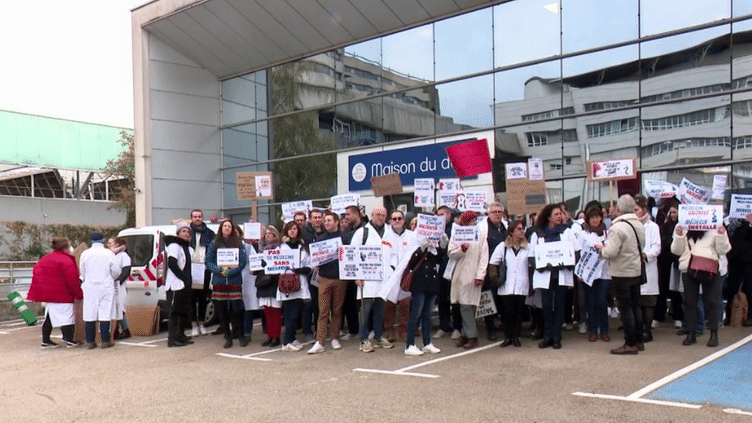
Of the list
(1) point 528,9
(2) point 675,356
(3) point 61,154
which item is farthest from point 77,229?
(2) point 675,356

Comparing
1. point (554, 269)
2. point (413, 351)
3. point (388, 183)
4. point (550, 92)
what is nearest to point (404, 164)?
point (550, 92)

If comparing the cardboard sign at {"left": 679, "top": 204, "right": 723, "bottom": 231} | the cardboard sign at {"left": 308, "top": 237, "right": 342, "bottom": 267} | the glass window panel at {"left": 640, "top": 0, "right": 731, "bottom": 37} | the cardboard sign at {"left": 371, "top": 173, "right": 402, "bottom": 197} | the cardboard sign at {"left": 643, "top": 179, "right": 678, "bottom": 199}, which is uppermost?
the glass window panel at {"left": 640, "top": 0, "right": 731, "bottom": 37}

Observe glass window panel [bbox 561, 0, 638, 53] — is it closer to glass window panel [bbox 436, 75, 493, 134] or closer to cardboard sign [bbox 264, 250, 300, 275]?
glass window panel [bbox 436, 75, 493, 134]

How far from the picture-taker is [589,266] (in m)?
8.95

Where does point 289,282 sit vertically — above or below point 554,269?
below

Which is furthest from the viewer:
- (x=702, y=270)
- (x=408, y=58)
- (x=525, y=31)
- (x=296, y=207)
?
(x=408, y=58)

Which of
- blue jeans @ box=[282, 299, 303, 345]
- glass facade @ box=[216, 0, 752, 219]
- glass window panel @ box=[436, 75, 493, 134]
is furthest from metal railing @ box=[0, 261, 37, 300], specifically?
glass window panel @ box=[436, 75, 493, 134]

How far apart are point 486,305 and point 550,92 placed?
23.8 ft

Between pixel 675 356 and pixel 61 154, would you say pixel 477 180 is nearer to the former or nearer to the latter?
pixel 675 356

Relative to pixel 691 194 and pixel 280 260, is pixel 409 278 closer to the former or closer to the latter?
pixel 280 260

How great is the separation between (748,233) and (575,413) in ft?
18.9

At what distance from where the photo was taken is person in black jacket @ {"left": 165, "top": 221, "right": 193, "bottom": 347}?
10414mm

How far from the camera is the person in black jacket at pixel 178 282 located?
34.2 feet

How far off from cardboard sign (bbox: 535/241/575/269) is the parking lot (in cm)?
108
